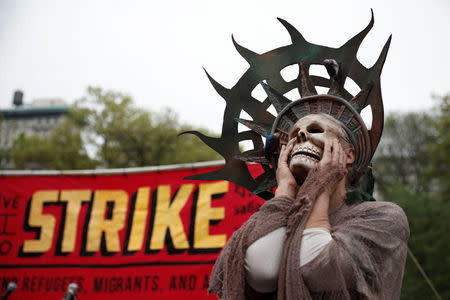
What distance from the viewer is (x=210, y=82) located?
3.07 metres

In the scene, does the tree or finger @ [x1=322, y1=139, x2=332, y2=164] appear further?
the tree

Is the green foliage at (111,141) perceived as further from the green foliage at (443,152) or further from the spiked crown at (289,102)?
the spiked crown at (289,102)

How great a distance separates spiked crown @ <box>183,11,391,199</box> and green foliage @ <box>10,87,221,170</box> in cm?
1820

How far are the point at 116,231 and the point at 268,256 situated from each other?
5266mm

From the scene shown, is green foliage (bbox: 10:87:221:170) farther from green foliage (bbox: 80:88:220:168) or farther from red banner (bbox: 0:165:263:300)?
red banner (bbox: 0:165:263:300)

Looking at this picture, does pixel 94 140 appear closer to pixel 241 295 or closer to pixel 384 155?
pixel 384 155

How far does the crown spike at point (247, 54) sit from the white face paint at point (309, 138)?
679 millimetres

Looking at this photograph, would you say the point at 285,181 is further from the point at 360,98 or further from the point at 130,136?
the point at 130,136

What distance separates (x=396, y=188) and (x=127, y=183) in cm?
1302

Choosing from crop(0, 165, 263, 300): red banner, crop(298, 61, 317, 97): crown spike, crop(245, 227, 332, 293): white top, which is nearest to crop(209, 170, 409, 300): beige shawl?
crop(245, 227, 332, 293): white top

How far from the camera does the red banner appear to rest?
6.37 meters

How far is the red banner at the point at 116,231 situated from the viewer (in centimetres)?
637

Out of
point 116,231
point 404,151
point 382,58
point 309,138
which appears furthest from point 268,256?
point 404,151

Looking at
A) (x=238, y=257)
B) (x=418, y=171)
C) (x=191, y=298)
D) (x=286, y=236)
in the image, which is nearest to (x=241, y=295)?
(x=238, y=257)
